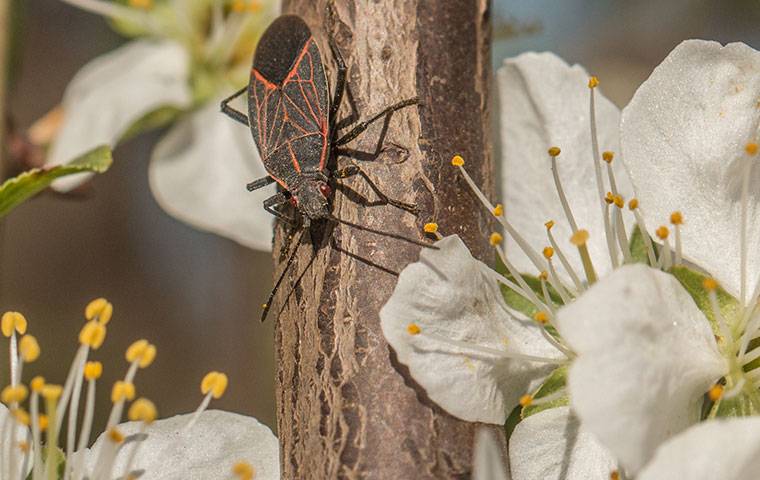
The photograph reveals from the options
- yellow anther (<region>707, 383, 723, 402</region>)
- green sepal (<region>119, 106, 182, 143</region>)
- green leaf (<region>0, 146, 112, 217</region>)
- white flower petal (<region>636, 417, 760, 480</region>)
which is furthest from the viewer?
green sepal (<region>119, 106, 182, 143</region>)

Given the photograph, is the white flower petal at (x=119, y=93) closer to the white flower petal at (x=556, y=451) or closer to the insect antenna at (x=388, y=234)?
the insect antenna at (x=388, y=234)

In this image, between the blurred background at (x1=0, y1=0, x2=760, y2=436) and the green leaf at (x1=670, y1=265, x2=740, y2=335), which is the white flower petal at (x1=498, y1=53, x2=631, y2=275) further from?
the blurred background at (x1=0, y1=0, x2=760, y2=436)

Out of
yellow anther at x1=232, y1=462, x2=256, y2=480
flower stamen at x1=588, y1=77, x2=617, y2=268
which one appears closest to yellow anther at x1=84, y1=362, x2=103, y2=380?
yellow anther at x1=232, y1=462, x2=256, y2=480

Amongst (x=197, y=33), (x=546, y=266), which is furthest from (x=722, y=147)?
(x=197, y=33)

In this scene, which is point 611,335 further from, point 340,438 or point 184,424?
point 184,424

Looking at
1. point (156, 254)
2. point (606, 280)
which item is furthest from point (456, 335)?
point (156, 254)

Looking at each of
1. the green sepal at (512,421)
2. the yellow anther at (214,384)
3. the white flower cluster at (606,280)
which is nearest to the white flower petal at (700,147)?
the white flower cluster at (606,280)

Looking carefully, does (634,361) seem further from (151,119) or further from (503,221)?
(151,119)
